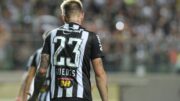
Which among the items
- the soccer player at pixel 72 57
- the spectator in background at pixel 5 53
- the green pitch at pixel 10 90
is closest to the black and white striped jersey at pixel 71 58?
the soccer player at pixel 72 57

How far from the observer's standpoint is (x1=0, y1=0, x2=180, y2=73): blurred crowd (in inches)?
701

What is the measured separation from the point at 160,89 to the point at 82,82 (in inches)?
343

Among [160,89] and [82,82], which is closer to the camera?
[82,82]

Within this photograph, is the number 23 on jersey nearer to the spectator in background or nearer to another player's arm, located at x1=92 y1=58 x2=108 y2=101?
another player's arm, located at x1=92 y1=58 x2=108 y2=101

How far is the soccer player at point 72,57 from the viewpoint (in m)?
6.39

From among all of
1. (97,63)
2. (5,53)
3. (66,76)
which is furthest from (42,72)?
(5,53)

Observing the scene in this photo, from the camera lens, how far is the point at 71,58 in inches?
251

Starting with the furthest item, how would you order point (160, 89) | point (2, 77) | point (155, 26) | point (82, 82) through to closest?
point (155, 26) → point (2, 77) → point (160, 89) → point (82, 82)

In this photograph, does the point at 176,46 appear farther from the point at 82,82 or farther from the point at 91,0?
the point at 82,82

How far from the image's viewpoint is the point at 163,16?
20.6 metres

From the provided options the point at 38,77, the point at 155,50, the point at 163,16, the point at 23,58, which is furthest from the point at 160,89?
the point at 38,77

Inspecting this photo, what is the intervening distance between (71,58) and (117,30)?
1257 centimetres

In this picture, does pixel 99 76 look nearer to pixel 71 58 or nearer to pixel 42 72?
pixel 71 58

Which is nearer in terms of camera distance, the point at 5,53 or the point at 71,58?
the point at 71,58
